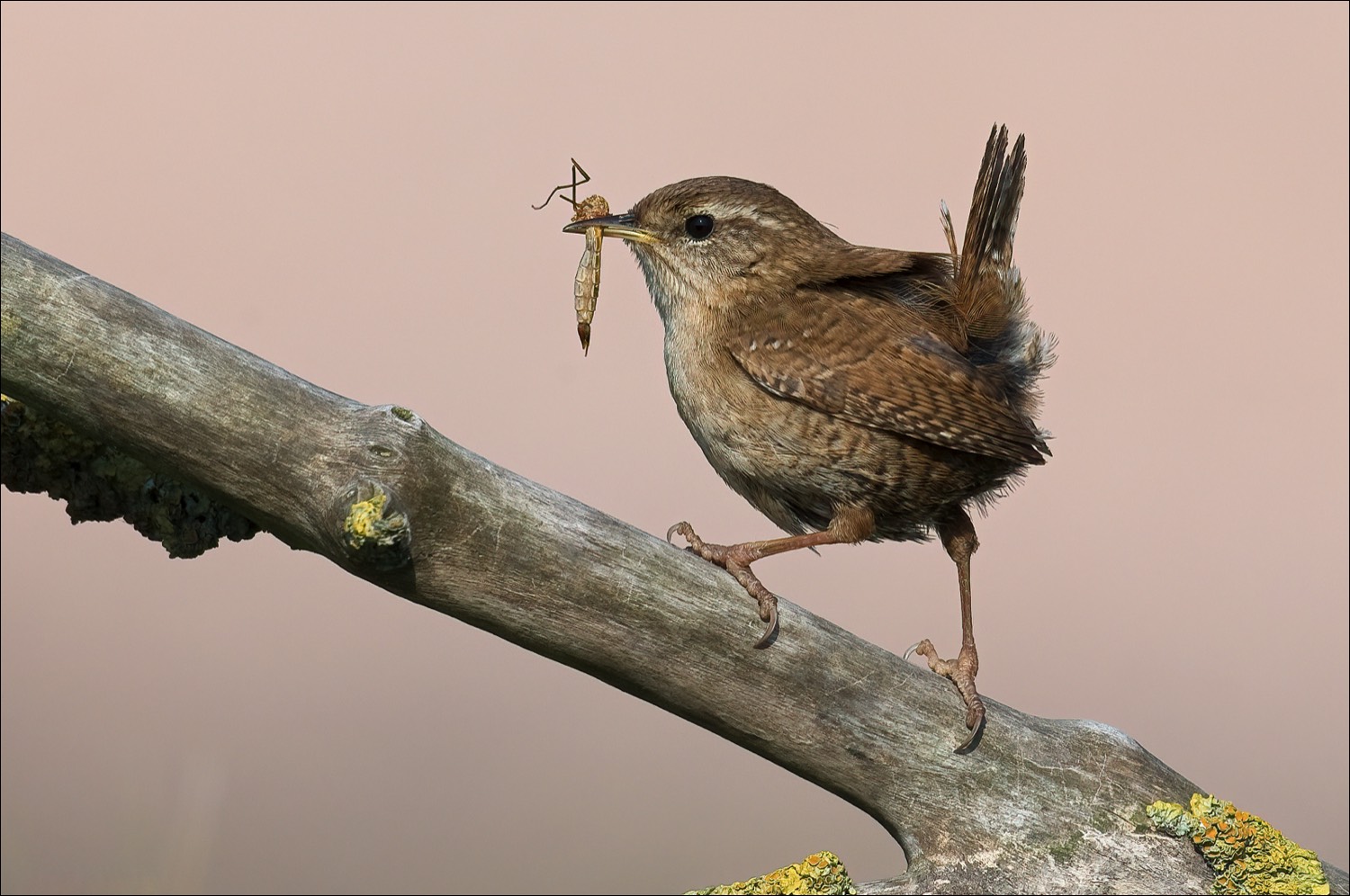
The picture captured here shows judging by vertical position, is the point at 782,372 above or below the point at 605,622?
above

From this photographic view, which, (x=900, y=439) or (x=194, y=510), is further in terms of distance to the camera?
(x=900, y=439)

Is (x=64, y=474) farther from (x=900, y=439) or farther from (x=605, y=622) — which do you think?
(x=900, y=439)

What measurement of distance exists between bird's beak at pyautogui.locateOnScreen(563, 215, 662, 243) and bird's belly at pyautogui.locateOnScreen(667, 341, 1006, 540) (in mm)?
473

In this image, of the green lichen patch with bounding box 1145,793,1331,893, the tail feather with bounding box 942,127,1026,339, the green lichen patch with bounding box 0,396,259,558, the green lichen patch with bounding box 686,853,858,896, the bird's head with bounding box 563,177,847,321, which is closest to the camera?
the green lichen patch with bounding box 686,853,858,896

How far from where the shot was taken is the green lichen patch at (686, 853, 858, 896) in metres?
2.79

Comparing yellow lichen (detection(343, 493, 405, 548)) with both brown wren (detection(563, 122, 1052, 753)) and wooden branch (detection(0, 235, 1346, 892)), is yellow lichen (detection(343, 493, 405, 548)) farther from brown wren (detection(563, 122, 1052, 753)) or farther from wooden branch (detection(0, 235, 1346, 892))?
brown wren (detection(563, 122, 1052, 753))

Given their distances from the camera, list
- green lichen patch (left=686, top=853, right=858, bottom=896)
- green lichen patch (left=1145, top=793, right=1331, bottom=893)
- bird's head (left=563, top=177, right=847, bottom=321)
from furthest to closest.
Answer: bird's head (left=563, top=177, right=847, bottom=321), green lichen patch (left=1145, top=793, right=1331, bottom=893), green lichen patch (left=686, top=853, right=858, bottom=896)

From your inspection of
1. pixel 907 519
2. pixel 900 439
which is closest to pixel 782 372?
pixel 900 439

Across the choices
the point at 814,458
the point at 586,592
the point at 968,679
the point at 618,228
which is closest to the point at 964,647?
the point at 968,679

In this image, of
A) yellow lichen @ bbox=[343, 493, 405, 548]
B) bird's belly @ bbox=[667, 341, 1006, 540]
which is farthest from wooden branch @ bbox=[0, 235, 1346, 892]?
bird's belly @ bbox=[667, 341, 1006, 540]

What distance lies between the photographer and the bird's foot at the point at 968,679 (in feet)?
10.0

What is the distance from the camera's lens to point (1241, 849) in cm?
305

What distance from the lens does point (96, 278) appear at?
2.44m

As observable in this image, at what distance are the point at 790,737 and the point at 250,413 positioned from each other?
145 cm
